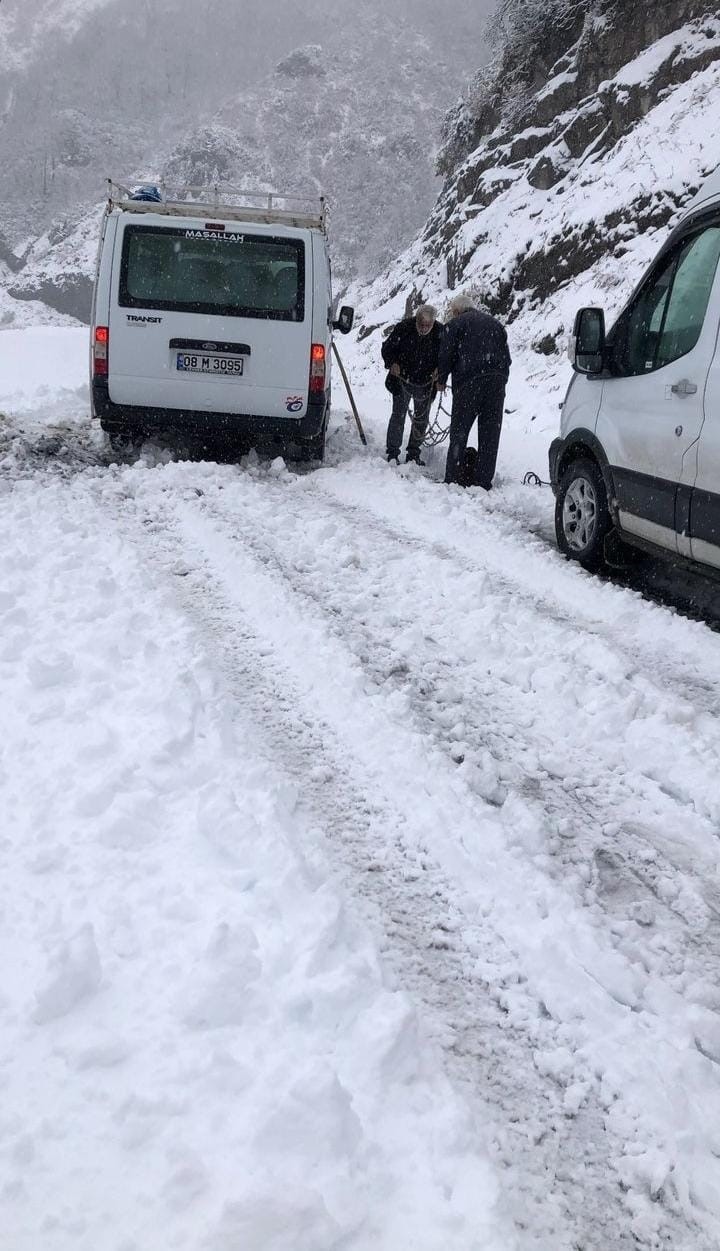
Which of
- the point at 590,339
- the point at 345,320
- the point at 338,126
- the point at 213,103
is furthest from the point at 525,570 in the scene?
the point at 213,103

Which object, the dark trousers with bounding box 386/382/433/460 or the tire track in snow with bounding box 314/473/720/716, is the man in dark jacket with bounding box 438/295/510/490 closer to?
the tire track in snow with bounding box 314/473/720/716

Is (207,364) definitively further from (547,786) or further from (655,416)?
(547,786)

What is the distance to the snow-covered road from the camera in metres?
Answer: 1.44

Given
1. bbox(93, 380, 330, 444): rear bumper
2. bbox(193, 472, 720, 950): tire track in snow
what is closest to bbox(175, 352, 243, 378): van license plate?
bbox(93, 380, 330, 444): rear bumper

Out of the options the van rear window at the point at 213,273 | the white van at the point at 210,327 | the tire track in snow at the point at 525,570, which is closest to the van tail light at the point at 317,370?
the white van at the point at 210,327

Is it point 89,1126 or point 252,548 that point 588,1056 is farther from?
point 252,548

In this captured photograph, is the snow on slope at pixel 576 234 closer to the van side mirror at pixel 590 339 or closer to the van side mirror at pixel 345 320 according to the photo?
the van side mirror at pixel 345 320

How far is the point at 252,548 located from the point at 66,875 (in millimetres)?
3297

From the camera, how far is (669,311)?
443cm

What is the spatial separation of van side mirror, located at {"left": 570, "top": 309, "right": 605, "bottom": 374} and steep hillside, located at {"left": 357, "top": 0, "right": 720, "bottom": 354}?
8003 millimetres

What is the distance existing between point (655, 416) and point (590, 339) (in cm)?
89

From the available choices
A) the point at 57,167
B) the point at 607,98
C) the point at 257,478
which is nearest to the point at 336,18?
the point at 57,167

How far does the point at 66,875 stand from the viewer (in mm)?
2127

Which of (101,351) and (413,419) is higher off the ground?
(101,351)
